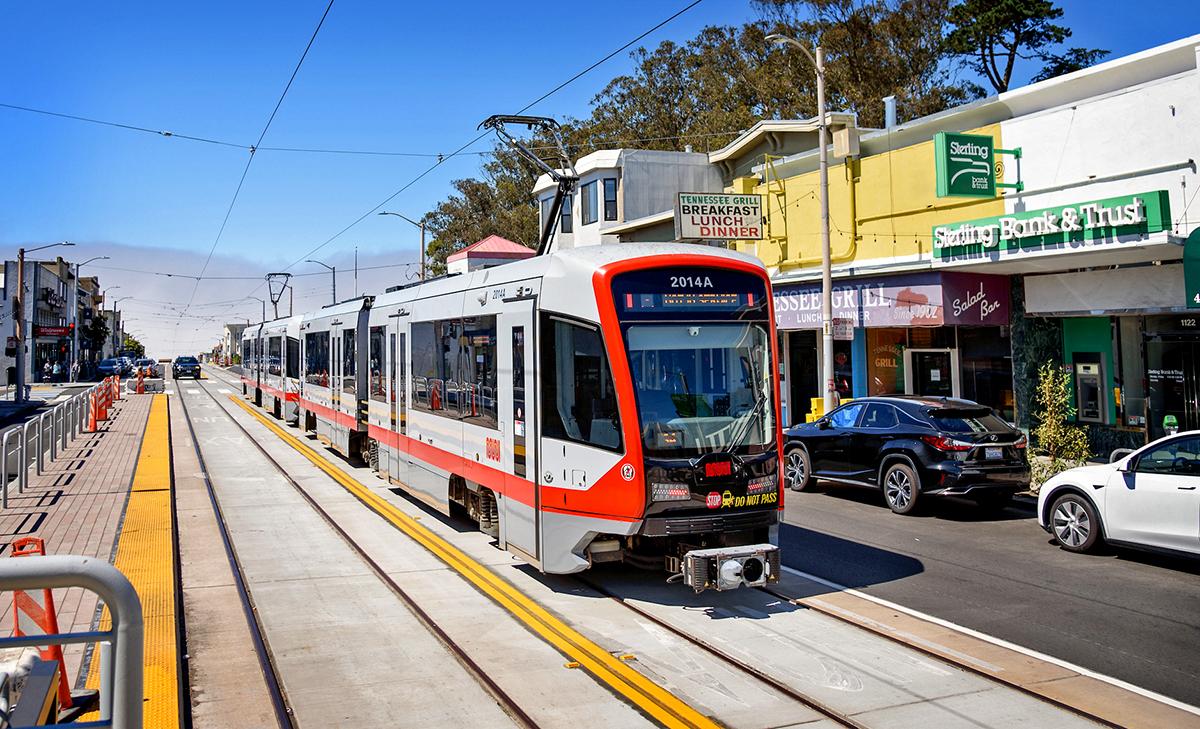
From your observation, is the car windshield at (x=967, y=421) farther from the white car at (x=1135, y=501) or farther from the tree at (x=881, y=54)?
the tree at (x=881, y=54)

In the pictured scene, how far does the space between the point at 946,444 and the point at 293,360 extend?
19.0 m

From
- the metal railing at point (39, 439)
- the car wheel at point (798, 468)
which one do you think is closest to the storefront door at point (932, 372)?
the car wheel at point (798, 468)

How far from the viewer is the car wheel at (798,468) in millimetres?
15723

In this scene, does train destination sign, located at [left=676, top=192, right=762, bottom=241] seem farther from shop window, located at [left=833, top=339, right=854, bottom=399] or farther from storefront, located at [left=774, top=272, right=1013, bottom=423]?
shop window, located at [left=833, top=339, right=854, bottom=399]

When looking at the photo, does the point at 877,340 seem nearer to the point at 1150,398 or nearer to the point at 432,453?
the point at 1150,398

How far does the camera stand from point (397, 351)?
14.2 metres

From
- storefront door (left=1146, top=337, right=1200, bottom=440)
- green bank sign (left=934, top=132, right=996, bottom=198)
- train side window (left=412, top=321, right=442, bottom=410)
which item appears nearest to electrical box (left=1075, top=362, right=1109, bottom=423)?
storefront door (left=1146, top=337, right=1200, bottom=440)

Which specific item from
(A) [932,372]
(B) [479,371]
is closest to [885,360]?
(A) [932,372]

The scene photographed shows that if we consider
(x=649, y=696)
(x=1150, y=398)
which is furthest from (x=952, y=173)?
(x=649, y=696)

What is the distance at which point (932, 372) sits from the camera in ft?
71.2

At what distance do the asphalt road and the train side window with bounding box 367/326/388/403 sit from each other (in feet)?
22.5

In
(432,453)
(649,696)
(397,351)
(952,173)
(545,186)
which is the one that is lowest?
(649,696)

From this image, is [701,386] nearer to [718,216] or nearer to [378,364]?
[378,364]

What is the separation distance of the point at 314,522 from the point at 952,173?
13541 mm
